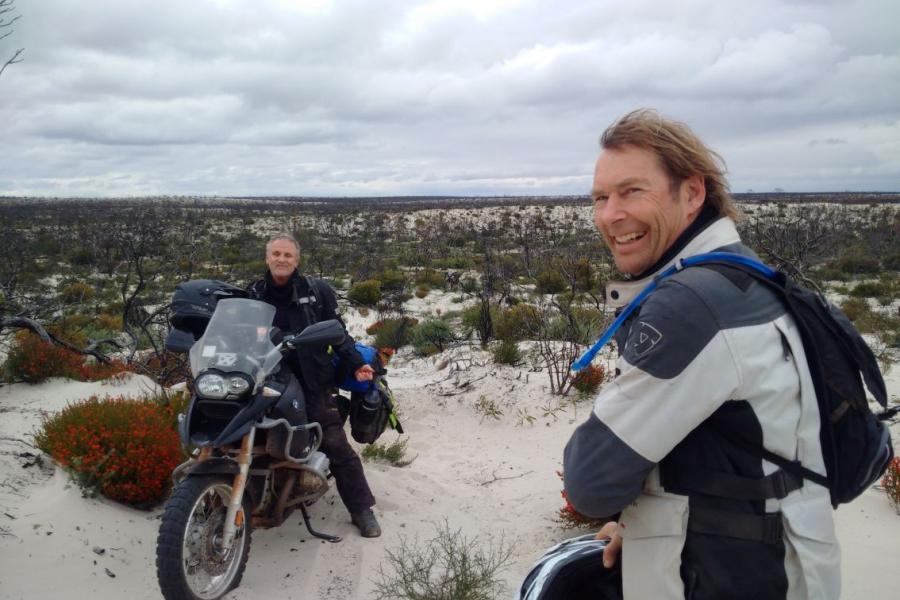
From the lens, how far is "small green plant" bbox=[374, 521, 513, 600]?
3186 mm

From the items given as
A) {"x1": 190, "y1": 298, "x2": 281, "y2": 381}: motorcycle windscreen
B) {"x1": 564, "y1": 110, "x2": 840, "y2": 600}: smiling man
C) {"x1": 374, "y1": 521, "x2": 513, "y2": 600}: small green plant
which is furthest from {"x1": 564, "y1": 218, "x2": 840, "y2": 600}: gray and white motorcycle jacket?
{"x1": 190, "y1": 298, "x2": 281, "y2": 381}: motorcycle windscreen

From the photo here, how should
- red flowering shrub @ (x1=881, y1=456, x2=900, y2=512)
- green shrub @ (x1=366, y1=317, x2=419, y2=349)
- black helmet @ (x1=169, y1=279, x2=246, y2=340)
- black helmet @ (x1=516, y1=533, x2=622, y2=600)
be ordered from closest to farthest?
1. black helmet @ (x1=516, y1=533, x2=622, y2=600)
2. black helmet @ (x1=169, y1=279, x2=246, y2=340)
3. red flowering shrub @ (x1=881, y1=456, x2=900, y2=512)
4. green shrub @ (x1=366, y1=317, x2=419, y2=349)

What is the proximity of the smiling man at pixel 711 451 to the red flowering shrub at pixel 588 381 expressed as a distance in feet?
17.5

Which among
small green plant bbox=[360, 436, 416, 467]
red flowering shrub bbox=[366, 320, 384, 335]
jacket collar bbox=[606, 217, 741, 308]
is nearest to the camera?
jacket collar bbox=[606, 217, 741, 308]

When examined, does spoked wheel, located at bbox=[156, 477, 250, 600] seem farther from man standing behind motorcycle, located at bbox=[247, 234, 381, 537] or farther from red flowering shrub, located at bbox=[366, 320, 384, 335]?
red flowering shrub, located at bbox=[366, 320, 384, 335]

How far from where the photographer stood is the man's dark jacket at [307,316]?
12.1 ft

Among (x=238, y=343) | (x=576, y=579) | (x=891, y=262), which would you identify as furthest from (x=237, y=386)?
(x=891, y=262)

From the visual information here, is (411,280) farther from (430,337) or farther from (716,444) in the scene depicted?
(716,444)

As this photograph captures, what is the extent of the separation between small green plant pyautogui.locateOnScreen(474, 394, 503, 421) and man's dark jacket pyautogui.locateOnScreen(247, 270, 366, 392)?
2856 millimetres

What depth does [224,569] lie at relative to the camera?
9.87 feet

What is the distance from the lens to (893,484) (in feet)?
12.5

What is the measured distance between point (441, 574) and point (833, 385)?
8.95 feet

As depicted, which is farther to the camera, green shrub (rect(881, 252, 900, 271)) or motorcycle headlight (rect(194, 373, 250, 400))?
green shrub (rect(881, 252, 900, 271))

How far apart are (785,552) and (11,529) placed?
383 cm
